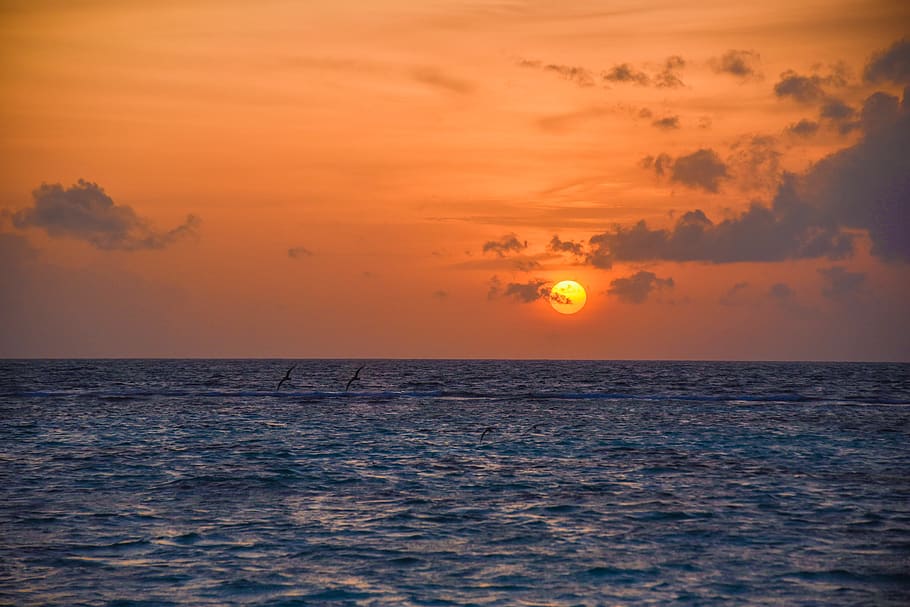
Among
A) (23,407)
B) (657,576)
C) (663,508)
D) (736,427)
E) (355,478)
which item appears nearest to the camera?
(657,576)

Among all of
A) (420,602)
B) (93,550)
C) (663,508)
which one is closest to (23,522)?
(93,550)

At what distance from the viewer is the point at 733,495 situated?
112 ft

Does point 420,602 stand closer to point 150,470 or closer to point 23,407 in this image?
point 150,470

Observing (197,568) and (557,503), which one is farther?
(557,503)

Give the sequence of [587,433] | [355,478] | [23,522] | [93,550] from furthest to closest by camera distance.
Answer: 1. [587,433]
2. [355,478]
3. [23,522]
4. [93,550]

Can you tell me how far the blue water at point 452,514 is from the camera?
21.9 metres

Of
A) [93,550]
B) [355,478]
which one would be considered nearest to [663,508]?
[355,478]

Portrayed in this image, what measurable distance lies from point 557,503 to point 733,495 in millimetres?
7275

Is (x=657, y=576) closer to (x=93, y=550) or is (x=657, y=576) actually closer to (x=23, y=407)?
(x=93, y=550)

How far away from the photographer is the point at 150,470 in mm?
40094

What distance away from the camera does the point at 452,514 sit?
99.3 ft

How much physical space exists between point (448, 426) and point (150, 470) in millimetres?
27201

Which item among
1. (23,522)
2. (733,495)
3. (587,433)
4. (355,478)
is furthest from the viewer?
(587,433)

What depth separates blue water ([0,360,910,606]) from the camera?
21.9m
